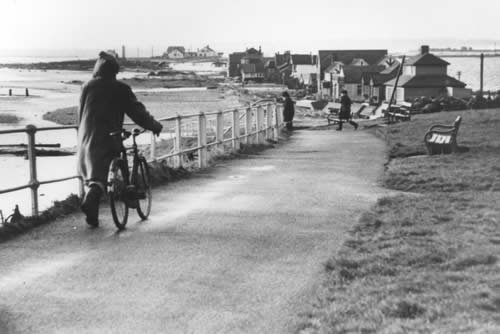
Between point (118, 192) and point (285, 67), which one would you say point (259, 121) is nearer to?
point (118, 192)

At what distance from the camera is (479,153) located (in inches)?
597

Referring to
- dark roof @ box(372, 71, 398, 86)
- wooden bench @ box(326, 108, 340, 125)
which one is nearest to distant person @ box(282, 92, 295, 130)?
wooden bench @ box(326, 108, 340, 125)

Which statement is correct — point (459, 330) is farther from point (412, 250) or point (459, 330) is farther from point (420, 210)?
point (420, 210)

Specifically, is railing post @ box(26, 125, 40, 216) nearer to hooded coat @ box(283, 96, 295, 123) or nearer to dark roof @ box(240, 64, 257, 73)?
hooded coat @ box(283, 96, 295, 123)

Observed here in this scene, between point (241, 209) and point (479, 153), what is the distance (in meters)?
7.85

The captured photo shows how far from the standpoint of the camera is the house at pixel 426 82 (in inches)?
2854

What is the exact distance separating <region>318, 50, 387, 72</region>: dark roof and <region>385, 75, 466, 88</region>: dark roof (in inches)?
1892

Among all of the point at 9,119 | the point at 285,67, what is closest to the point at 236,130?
the point at 9,119

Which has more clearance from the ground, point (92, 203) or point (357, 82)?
point (92, 203)

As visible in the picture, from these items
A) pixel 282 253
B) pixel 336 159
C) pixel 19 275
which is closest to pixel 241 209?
pixel 282 253

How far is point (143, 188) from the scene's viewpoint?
321 inches

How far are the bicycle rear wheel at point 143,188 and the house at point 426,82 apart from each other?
65.0m

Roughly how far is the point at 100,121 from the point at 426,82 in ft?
228

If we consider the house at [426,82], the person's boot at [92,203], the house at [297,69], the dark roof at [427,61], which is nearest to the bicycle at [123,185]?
the person's boot at [92,203]
